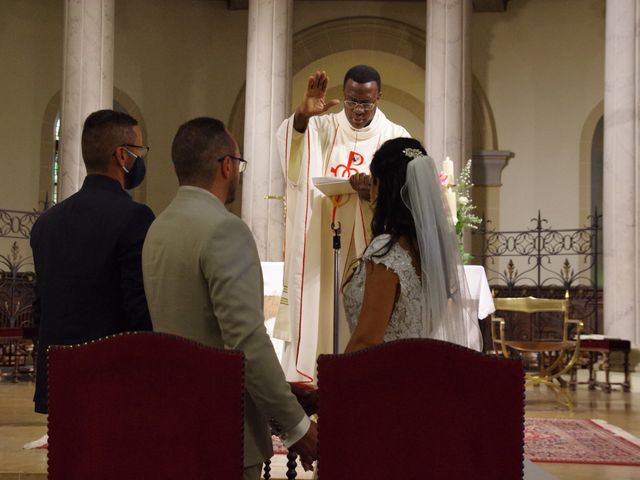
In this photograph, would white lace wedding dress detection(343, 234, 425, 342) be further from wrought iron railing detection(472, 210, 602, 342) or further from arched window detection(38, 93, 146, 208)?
arched window detection(38, 93, 146, 208)

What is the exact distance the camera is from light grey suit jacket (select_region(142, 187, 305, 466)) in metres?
2.50

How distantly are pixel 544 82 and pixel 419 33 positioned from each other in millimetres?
2270

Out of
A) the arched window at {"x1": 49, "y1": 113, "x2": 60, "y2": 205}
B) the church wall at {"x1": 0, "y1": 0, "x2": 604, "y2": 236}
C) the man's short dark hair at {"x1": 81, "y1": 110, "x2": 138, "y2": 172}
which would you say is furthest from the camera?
the church wall at {"x1": 0, "y1": 0, "x2": 604, "y2": 236}

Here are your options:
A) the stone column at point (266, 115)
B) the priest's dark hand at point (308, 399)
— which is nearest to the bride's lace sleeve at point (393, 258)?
the priest's dark hand at point (308, 399)

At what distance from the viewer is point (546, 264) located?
14383 millimetres

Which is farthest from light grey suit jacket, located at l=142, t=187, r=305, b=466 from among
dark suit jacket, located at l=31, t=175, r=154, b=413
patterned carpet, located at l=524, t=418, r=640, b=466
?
patterned carpet, located at l=524, t=418, r=640, b=466

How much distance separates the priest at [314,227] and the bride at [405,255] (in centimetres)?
168

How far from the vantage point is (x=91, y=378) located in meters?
2.38

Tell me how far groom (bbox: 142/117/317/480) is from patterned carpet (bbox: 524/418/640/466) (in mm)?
3333

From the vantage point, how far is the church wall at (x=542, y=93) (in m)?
14.7

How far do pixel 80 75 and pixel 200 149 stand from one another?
8609 mm

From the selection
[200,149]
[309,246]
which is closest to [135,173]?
[200,149]

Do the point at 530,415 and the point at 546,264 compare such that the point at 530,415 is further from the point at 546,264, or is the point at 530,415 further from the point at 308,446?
the point at 546,264

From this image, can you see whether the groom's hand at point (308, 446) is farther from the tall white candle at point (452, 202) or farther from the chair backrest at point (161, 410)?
the tall white candle at point (452, 202)
